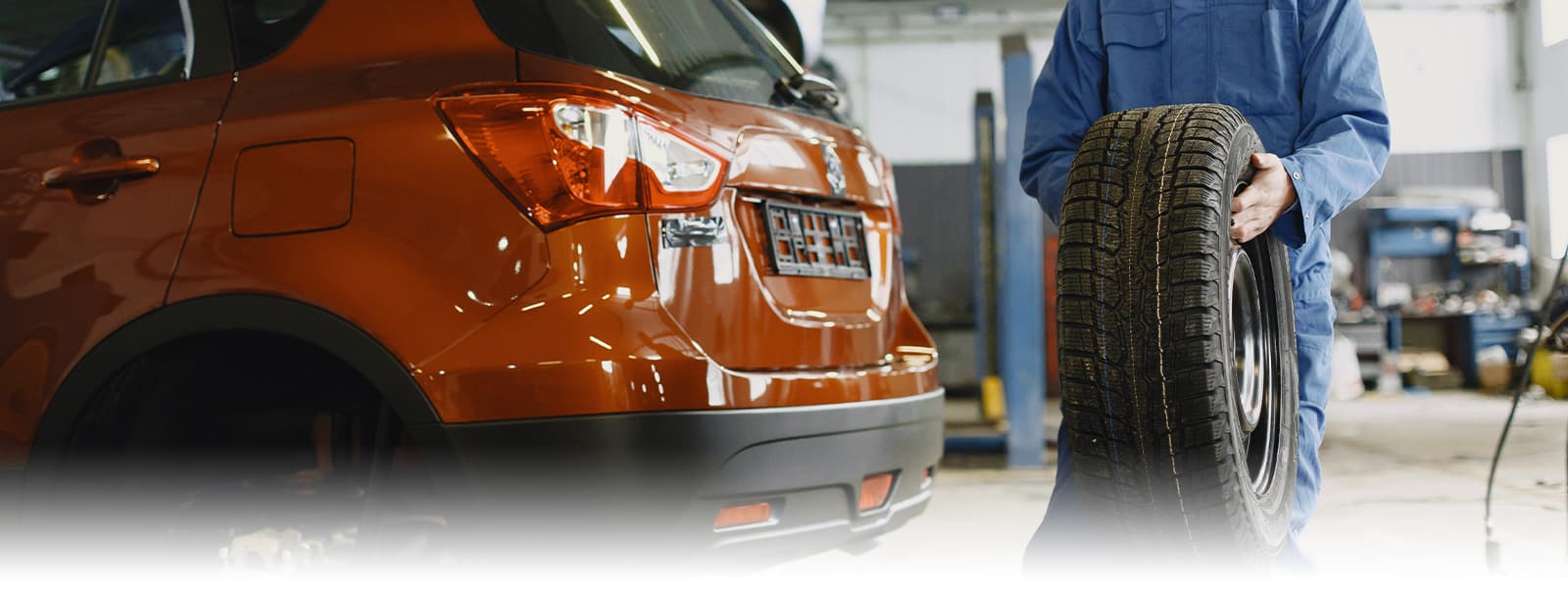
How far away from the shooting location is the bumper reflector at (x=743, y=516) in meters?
1.60

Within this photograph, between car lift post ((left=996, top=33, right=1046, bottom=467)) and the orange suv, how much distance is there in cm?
346

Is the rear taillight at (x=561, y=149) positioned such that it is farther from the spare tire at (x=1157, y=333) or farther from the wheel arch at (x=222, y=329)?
the spare tire at (x=1157, y=333)

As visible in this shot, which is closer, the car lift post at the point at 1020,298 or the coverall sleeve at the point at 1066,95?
the coverall sleeve at the point at 1066,95

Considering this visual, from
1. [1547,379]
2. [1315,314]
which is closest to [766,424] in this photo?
[1315,314]

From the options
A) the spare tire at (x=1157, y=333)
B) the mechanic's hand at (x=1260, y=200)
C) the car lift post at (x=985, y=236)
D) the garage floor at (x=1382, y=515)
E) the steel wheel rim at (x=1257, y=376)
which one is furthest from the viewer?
the car lift post at (x=985, y=236)

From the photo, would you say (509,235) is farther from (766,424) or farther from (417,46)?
(766,424)

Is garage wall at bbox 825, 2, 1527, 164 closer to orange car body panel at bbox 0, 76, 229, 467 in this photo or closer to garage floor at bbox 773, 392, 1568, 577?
garage floor at bbox 773, 392, 1568, 577

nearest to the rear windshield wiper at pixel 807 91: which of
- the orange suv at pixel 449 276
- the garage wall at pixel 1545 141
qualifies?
the orange suv at pixel 449 276

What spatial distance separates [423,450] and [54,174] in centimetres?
81

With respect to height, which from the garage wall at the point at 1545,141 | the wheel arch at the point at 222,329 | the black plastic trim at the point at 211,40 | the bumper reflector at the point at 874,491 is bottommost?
the bumper reflector at the point at 874,491

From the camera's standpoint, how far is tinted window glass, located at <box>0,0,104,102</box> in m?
1.98

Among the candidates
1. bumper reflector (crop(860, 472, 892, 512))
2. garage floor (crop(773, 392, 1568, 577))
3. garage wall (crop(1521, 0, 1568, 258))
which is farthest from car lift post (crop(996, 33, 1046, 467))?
garage wall (crop(1521, 0, 1568, 258))

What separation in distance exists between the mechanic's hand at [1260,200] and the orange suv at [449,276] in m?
0.63

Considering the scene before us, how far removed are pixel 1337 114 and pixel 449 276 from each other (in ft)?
4.11
